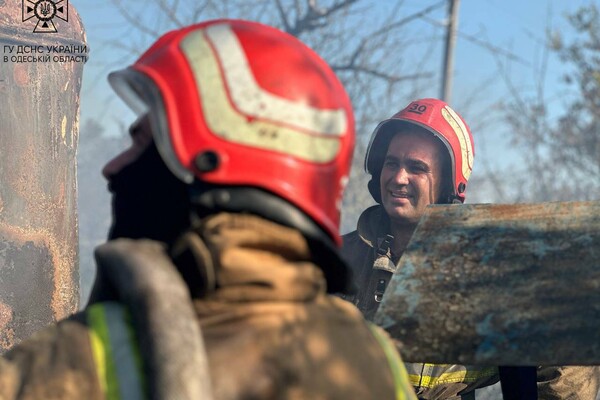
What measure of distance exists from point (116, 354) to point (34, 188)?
3.94 metres

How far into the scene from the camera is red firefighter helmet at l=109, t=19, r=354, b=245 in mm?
1625

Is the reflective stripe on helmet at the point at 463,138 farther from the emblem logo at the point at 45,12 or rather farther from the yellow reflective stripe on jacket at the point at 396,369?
the yellow reflective stripe on jacket at the point at 396,369

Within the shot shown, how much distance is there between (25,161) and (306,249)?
3851 millimetres

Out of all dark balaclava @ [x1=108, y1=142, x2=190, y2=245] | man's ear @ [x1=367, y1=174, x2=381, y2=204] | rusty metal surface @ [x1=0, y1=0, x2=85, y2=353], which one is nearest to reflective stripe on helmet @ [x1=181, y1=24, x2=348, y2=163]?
dark balaclava @ [x1=108, y1=142, x2=190, y2=245]

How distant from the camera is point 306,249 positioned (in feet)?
5.31

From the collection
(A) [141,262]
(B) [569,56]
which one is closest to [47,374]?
(A) [141,262]

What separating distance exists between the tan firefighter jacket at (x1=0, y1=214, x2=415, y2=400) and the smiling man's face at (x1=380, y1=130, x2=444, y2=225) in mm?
3531

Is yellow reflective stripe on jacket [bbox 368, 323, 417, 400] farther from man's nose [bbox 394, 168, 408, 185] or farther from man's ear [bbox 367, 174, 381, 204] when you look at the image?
man's ear [bbox 367, 174, 381, 204]

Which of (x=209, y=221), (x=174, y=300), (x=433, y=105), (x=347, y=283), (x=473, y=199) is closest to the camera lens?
(x=174, y=300)

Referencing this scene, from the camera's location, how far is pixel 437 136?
214 inches

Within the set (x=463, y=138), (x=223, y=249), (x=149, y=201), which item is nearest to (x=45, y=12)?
(x=463, y=138)

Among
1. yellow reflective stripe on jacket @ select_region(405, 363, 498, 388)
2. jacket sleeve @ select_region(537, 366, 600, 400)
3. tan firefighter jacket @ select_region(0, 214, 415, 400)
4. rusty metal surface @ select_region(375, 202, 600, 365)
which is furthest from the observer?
yellow reflective stripe on jacket @ select_region(405, 363, 498, 388)

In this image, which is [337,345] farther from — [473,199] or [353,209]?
[473,199]

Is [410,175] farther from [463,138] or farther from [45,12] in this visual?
[45,12]
